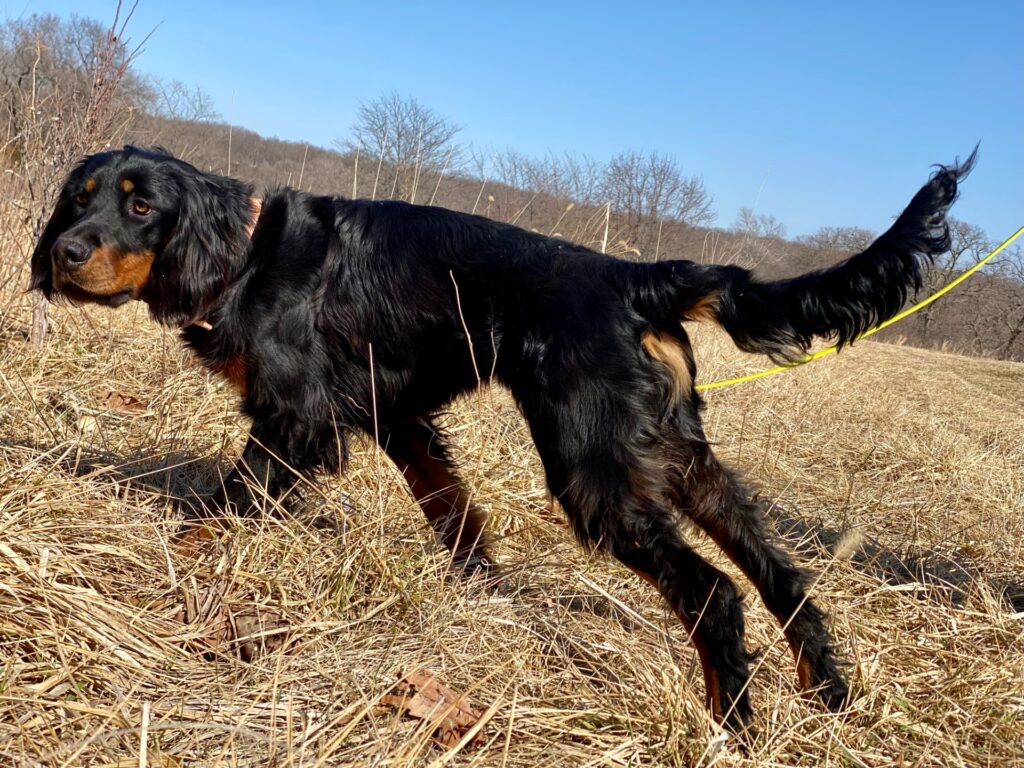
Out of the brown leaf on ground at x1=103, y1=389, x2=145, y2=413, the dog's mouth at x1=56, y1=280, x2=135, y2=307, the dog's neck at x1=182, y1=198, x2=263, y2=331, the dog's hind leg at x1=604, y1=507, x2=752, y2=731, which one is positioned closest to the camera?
the dog's hind leg at x1=604, y1=507, x2=752, y2=731

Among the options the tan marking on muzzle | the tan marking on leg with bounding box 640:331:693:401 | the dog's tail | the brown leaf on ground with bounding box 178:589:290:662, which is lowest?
the brown leaf on ground with bounding box 178:589:290:662

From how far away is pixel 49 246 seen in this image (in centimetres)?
303

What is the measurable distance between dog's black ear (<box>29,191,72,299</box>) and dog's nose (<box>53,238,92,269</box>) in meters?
0.37

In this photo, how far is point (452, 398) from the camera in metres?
2.93

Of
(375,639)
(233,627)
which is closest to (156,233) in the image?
(233,627)

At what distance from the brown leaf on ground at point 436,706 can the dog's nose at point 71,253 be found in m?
1.76

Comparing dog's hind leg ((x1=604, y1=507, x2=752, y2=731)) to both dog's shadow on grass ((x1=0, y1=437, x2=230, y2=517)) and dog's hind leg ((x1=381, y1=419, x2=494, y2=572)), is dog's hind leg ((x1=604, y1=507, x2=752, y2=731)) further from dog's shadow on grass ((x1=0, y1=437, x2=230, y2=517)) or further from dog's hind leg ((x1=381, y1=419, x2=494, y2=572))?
dog's shadow on grass ((x1=0, y1=437, x2=230, y2=517))

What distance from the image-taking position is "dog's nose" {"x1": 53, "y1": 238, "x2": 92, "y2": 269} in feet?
8.65

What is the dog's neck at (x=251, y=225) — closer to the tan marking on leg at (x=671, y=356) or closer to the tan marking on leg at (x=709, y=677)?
the tan marking on leg at (x=671, y=356)

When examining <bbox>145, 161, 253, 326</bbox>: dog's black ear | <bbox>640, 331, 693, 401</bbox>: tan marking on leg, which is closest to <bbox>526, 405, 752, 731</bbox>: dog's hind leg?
<bbox>640, 331, 693, 401</bbox>: tan marking on leg

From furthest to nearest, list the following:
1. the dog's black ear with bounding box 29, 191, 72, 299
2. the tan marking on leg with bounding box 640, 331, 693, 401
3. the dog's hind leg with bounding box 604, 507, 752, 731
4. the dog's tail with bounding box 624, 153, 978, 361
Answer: the dog's black ear with bounding box 29, 191, 72, 299, the tan marking on leg with bounding box 640, 331, 693, 401, the dog's tail with bounding box 624, 153, 978, 361, the dog's hind leg with bounding box 604, 507, 752, 731

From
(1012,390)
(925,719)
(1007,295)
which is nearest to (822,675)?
(925,719)

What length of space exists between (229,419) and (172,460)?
1.84 feet

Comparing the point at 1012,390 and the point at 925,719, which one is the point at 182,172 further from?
the point at 1012,390
